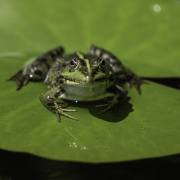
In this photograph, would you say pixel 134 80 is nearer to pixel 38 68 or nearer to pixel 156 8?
pixel 38 68

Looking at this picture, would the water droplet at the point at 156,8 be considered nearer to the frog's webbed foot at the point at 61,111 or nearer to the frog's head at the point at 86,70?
the frog's head at the point at 86,70

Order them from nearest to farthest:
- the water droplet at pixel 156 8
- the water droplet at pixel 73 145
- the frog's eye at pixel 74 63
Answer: the water droplet at pixel 73 145, the frog's eye at pixel 74 63, the water droplet at pixel 156 8

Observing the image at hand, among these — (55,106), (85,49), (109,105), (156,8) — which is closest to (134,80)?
(109,105)

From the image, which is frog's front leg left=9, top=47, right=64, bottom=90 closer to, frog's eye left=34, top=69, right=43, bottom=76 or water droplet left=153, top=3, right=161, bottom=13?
frog's eye left=34, top=69, right=43, bottom=76

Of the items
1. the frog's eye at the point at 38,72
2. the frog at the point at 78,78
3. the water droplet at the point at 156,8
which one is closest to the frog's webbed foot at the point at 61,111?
the frog at the point at 78,78

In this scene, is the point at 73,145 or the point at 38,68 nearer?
the point at 73,145

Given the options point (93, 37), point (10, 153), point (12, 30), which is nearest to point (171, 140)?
point (10, 153)
